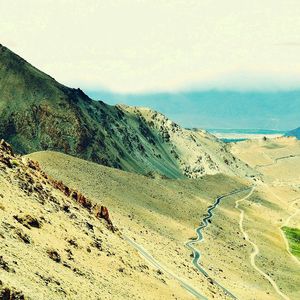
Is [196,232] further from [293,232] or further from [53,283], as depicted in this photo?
[53,283]

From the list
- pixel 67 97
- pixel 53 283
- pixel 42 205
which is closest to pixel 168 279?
pixel 42 205

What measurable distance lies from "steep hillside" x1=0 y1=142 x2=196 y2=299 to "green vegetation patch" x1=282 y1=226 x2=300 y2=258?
245 ft

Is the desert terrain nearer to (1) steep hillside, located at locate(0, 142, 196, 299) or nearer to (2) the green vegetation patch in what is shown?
(2) the green vegetation patch

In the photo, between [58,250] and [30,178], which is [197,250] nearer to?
[30,178]

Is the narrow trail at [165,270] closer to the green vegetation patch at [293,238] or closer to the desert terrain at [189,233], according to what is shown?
the desert terrain at [189,233]

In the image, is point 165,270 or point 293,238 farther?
point 293,238

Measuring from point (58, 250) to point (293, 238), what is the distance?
371 feet

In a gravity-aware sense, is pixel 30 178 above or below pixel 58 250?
above

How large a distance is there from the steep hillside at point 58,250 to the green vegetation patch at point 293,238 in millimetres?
74527

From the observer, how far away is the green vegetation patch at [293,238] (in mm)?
134887

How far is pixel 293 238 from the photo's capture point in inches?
5960

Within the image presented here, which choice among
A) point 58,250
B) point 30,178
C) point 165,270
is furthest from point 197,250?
point 58,250

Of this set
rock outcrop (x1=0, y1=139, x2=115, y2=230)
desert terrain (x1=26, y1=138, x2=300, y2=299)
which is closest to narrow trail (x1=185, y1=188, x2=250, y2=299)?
desert terrain (x1=26, y1=138, x2=300, y2=299)

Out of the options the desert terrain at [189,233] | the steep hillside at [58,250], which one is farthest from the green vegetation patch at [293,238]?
the steep hillside at [58,250]
